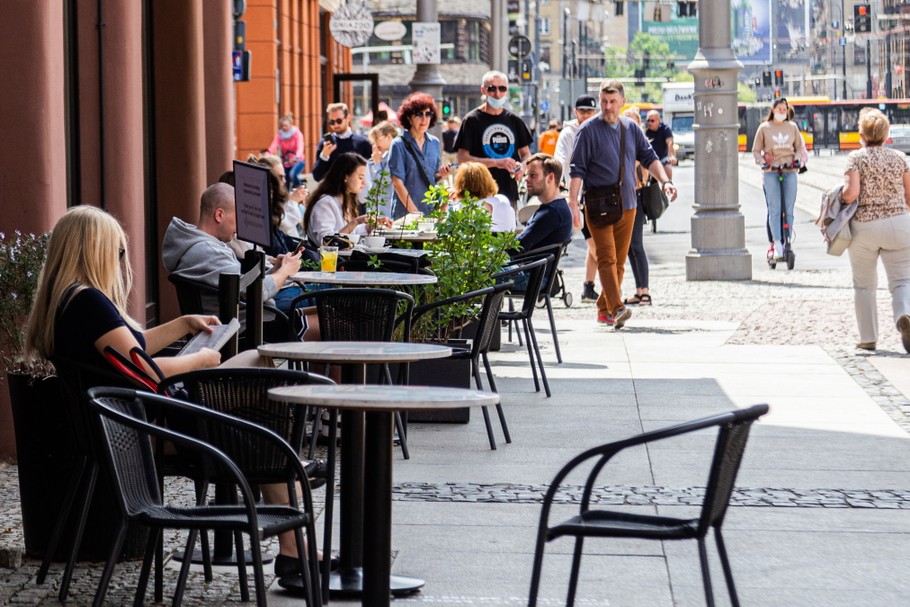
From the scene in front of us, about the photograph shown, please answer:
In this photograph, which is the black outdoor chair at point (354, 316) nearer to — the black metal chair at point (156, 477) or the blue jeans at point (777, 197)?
the black metal chair at point (156, 477)

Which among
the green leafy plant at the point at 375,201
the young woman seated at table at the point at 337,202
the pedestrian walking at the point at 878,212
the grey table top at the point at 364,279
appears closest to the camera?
the grey table top at the point at 364,279

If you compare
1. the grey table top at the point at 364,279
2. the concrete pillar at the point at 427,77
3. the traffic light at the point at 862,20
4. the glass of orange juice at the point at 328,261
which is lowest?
the grey table top at the point at 364,279

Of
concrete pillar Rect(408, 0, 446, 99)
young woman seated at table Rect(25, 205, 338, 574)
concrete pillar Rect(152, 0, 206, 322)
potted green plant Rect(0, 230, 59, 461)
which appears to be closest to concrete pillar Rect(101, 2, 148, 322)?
concrete pillar Rect(152, 0, 206, 322)

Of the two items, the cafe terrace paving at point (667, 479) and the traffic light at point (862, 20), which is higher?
the traffic light at point (862, 20)

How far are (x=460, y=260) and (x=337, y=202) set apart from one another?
2.15 meters

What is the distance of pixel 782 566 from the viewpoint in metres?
A: 6.01

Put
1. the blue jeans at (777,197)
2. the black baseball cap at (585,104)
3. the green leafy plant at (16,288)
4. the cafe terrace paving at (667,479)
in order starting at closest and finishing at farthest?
the cafe terrace paving at (667,479) < the green leafy plant at (16,288) < the black baseball cap at (585,104) < the blue jeans at (777,197)

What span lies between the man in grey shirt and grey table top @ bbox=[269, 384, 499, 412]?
356 inches

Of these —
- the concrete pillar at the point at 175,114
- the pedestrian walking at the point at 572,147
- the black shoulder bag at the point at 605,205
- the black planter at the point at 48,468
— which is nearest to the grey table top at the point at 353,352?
the black planter at the point at 48,468

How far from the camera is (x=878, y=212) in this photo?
11602mm

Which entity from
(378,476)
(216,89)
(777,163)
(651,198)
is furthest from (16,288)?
(777,163)

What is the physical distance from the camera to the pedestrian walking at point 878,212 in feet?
37.8

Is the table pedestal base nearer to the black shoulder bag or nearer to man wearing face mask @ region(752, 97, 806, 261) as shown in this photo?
the black shoulder bag

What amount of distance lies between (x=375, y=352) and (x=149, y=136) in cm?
709
